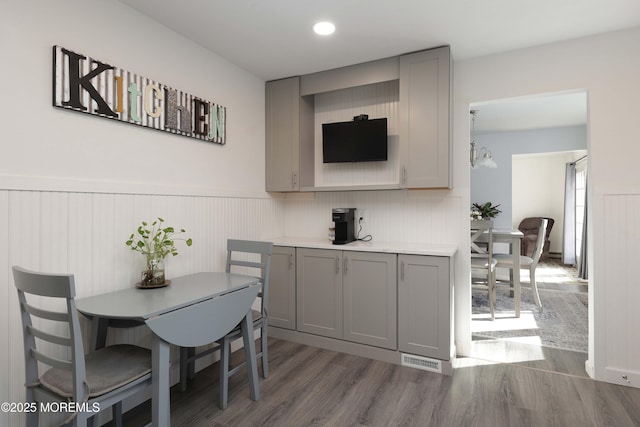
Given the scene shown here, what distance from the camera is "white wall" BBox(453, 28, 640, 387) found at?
7.63 ft

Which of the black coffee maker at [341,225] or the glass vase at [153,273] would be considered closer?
the glass vase at [153,273]

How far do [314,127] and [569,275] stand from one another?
5263mm

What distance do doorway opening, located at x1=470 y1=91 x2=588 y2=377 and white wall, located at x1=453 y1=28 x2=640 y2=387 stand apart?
187 millimetres

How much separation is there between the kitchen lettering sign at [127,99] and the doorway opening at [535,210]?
2.32 meters

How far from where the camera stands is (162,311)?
156 cm

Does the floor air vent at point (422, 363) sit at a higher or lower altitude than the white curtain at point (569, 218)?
lower

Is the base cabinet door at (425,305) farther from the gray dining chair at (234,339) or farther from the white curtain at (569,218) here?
the white curtain at (569,218)

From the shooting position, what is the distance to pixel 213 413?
2016mm

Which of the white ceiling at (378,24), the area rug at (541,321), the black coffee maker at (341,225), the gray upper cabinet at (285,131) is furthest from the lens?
the gray upper cabinet at (285,131)

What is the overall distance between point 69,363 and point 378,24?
2.53 meters

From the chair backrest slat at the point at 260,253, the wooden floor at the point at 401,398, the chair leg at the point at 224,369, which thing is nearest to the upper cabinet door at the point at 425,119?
the chair backrest slat at the point at 260,253

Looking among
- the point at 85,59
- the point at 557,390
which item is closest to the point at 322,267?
the point at 557,390

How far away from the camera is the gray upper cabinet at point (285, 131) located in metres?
3.27

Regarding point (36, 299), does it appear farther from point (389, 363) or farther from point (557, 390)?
point (557, 390)
